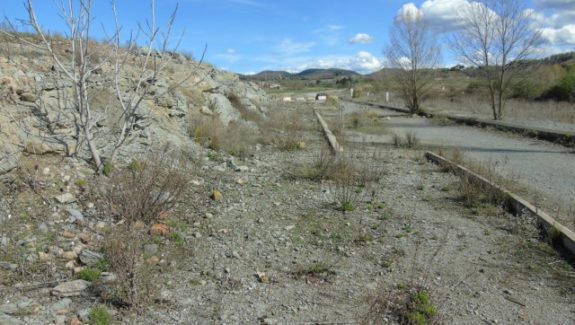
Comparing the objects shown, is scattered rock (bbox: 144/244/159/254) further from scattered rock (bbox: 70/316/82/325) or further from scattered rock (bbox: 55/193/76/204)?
scattered rock (bbox: 55/193/76/204)

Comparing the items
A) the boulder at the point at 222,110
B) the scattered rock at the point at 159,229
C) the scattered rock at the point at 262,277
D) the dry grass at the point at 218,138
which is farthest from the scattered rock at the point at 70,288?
the boulder at the point at 222,110

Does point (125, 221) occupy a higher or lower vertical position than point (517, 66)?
lower

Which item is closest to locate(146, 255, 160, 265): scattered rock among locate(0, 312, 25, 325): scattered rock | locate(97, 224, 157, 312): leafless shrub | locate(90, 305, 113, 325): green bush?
locate(97, 224, 157, 312): leafless shrub

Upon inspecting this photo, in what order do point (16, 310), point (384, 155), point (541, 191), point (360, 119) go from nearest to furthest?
point (16, 310) → point (541, 191) → point (384, 155) → point (360, 119)

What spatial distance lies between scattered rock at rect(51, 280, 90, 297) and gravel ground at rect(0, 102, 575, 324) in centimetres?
5

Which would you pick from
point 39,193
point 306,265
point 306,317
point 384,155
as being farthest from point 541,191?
point 39,193

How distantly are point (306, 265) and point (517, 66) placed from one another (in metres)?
18.8

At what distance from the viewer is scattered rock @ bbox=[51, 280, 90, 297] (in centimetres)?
349

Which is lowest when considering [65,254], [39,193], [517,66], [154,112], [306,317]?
[306,317]

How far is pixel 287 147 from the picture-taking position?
37.2 feet

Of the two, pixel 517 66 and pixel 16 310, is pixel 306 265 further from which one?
pixel 517 66

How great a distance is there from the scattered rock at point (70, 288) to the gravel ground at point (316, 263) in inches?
2.1

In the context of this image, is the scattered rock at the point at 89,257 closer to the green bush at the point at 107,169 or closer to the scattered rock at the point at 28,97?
the green bush at the point at 107,169

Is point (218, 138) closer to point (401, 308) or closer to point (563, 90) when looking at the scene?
point (401, 308)
